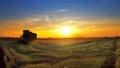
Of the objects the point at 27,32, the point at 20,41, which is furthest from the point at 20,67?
the point at 27,32

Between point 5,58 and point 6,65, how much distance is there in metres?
0.79

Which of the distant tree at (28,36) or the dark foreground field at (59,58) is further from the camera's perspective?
the distant tree at (28,36)

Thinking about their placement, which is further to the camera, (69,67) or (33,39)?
(33,39)

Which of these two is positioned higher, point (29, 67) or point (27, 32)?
point (27, 32)

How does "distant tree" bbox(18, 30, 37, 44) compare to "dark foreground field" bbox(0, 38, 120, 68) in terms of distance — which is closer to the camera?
"dark foreground field" bbox(0, 38, 120, 68)

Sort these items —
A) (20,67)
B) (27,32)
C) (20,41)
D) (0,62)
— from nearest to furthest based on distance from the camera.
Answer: (0,62) < (20,67) < (20,41) < (27,32)

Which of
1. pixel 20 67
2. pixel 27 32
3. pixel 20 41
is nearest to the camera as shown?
pixel 20 67

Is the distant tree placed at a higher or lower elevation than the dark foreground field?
higher

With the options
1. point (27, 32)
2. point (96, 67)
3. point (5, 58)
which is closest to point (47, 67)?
point (96, 67)

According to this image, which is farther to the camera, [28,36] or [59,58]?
[28,36]

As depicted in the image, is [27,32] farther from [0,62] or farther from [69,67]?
[0,62]

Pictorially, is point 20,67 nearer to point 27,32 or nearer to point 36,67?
point 36,67

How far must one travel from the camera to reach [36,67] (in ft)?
112

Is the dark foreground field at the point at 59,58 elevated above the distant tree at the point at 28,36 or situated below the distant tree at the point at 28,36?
below
